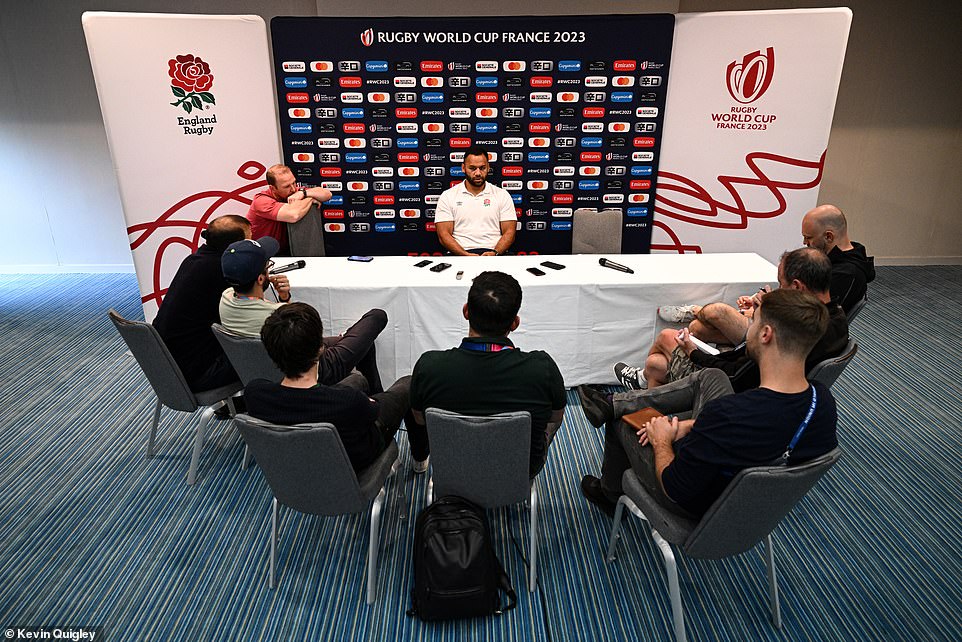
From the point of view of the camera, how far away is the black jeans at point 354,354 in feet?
8.45

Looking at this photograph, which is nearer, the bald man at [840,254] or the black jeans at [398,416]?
the black jeans at [398,416]

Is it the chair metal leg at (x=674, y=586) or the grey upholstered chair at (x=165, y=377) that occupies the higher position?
the grey upholstered chair at (x=165, y=377)

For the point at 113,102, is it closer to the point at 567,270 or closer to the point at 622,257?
the point at 567,270

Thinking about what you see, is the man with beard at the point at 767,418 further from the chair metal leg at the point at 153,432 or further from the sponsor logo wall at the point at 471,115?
the sponsor logo wall at the point at 471,115

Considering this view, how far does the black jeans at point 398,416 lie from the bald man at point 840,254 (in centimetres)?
211

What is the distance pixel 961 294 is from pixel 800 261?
13.7 feet

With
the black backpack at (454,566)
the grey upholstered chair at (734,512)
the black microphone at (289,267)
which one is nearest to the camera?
the grey upholstered chair at (734,512)

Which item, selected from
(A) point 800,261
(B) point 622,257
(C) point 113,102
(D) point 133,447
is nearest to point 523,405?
(A) point 800,261

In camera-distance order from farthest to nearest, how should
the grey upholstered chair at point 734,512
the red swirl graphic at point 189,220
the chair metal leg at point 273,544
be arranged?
the red swirl graphic at point 189,220
the chair metal leg at point 273,544
the grey upholstered chair at point 734,512

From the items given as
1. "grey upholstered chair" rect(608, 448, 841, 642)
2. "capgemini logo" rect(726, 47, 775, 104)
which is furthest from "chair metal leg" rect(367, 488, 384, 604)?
"capgemini logo" rect(726, 47, 775, 104)

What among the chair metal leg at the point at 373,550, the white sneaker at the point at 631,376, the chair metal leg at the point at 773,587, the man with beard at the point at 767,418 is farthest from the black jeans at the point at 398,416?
the chair metal leg at the point at 773,587

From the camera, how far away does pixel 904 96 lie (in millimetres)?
5621

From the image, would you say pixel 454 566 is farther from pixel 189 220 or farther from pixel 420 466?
pixel 189 220

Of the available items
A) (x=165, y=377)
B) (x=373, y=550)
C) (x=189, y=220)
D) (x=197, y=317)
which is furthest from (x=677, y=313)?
(x=189, y=220)
